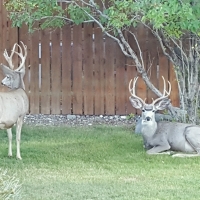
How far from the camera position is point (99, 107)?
14094mm

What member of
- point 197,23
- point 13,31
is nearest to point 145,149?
point 197,23

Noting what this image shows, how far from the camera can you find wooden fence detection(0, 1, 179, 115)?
46.1 feet

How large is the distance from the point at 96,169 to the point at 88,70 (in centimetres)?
563

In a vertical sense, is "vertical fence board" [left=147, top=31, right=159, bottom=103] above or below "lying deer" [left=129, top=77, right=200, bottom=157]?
above

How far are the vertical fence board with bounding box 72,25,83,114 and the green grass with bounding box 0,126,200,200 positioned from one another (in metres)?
2.19

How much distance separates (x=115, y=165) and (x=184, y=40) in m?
4.44

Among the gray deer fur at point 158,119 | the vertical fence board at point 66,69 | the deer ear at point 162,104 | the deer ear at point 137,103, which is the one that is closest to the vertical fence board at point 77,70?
the vertical fence board at point 66,69

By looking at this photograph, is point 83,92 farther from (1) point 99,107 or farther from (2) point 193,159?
(2) point 193,159

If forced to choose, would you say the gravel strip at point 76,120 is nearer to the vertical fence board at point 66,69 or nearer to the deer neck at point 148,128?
the vertical fence board at point 66,69

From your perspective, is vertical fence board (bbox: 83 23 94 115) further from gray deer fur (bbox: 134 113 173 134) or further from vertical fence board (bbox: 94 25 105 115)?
gray deer fur (bbox: 134 113 173 134)

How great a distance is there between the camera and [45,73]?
1420 centimetres

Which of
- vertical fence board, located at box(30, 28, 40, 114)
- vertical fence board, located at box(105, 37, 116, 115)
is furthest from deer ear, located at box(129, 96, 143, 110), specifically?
vertical fence board, located at box(30, 28, 40, 114)

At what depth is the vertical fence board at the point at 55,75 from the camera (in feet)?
46.6

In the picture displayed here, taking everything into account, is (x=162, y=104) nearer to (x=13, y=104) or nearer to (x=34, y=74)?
(x=13, y=104)
